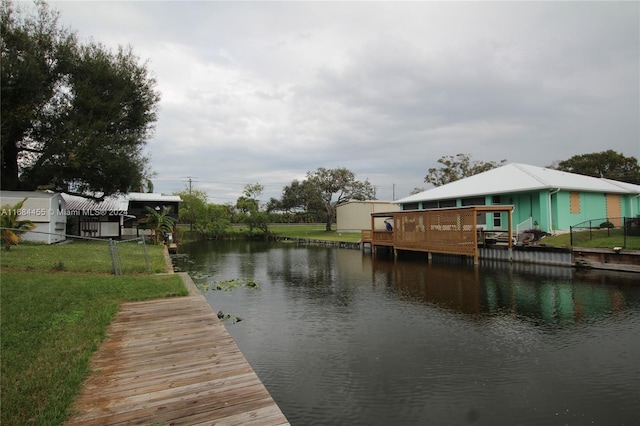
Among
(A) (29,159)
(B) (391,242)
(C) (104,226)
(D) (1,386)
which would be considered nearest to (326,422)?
(D) (1,386)

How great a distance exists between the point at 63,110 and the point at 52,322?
65.4 ft

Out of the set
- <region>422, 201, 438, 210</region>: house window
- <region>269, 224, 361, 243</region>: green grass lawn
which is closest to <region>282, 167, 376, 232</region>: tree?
<region>269, 224, 361, 243</region>: green grass lawn

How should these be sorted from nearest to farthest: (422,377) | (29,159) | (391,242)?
(422,377) < (29,159) < (391,242)

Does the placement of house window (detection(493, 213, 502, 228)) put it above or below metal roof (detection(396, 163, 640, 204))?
below

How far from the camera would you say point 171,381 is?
13.8 ft

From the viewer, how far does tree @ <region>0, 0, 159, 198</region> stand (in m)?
19.2

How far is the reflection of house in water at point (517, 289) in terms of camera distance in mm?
10203

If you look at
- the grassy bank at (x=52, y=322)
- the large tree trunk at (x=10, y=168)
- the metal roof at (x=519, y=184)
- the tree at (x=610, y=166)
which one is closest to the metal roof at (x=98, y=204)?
the large tree trunk at (x=10, y=168)

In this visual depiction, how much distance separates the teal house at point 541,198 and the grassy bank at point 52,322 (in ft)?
68.6

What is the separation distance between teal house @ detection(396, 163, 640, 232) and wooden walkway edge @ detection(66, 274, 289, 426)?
2178cm

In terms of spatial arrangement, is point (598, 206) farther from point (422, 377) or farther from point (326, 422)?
point (326, 422)

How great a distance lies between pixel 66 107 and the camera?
21.5 m

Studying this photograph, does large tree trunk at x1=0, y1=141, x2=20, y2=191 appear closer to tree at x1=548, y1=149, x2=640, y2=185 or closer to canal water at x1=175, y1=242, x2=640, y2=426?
canal water at x1=175, y1=242, x2=640, y2=426

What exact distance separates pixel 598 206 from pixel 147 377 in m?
29.1
